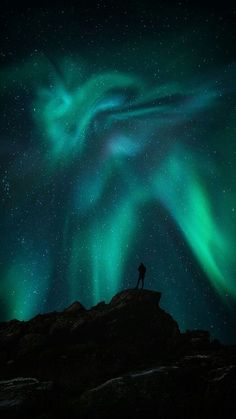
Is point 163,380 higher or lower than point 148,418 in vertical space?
higher

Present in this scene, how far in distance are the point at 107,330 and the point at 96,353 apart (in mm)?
3673

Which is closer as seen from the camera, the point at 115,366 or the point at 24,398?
the point at 24,398

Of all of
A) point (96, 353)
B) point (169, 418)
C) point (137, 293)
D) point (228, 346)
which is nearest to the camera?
point (169, 418)

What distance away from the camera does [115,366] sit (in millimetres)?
24562

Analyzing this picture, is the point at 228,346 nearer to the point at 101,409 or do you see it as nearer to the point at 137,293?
the point at 137,293

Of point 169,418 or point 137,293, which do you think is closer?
point 169,418

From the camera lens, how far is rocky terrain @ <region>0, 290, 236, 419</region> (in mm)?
18328

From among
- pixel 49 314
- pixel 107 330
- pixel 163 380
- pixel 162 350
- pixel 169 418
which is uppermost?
pixel 49 314

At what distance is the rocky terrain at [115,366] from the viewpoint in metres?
18.3

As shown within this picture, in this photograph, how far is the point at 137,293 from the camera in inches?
1320

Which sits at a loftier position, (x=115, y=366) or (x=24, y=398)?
(x=115, y=366)

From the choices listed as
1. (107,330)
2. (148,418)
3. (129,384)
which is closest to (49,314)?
(107,330)

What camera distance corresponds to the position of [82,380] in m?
23.8

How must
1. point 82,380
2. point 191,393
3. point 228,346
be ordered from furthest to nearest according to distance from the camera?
1. point 228,346
2. point 82,380
3. point 191,393
